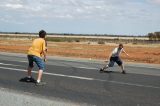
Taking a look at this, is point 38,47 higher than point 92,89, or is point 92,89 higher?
point 38,47

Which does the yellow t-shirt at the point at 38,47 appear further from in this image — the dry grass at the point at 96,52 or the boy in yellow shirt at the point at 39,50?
the dry grass at the point at 96,52

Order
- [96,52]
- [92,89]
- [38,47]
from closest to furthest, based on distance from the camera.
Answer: [92,89] < [38,47] < [96,52]

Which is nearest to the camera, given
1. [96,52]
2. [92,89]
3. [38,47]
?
[92,89]

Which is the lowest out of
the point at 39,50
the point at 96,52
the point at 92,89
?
the point at 96,52

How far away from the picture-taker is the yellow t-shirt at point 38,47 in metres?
13.5


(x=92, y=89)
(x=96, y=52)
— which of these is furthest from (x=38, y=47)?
(x=96, y=52)

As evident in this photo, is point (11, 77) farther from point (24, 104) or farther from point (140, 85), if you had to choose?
point (24, 104)

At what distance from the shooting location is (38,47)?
13.6 meters

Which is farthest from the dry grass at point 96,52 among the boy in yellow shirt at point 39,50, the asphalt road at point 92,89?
the boy in yellow shirt at point 39,50

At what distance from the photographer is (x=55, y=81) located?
1483 cm

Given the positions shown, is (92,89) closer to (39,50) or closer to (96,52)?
(39,50)

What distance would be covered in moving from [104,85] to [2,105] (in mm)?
8013

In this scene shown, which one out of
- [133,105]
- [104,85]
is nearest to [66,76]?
[104,85]

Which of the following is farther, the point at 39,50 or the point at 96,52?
the point at 96,52
